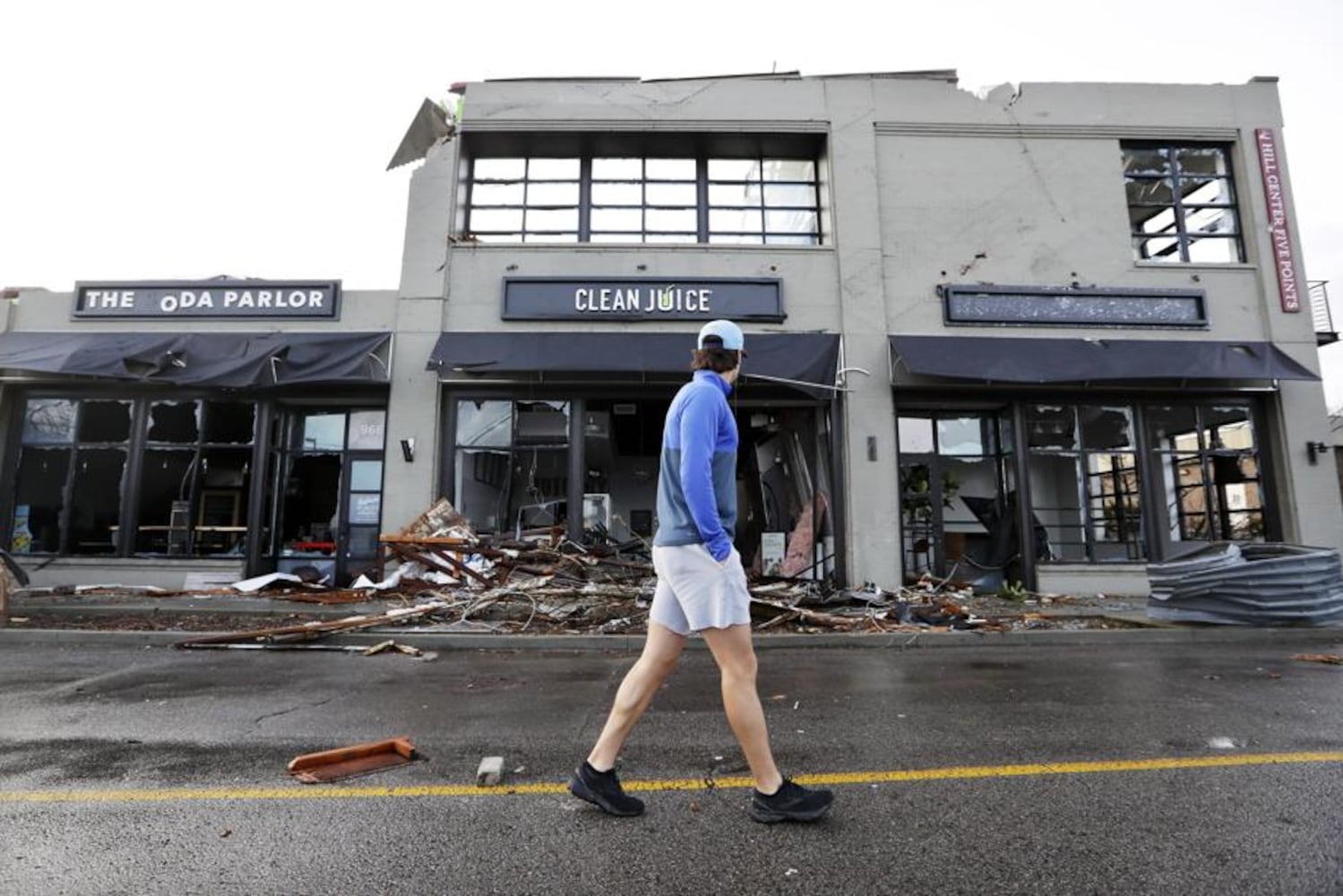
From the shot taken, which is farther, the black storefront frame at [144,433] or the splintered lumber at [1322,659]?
the black storefront frame at [144,433]

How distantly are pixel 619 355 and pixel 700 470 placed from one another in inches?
354

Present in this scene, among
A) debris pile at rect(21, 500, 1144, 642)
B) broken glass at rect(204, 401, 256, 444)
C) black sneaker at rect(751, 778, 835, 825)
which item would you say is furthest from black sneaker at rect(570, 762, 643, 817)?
broken glass at rect(204, 401, 256, 444)

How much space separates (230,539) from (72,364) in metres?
3.66

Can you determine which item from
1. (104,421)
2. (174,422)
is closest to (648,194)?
(174,422)

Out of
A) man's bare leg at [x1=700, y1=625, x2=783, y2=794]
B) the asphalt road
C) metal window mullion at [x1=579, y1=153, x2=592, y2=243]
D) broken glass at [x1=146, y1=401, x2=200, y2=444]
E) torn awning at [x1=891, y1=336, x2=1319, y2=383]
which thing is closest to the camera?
the asphalt road

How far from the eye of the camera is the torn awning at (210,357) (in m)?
11.4

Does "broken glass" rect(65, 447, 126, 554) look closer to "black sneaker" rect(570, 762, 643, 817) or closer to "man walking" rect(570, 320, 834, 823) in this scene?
"black sneaker" rect(570, 762, 643, 817)

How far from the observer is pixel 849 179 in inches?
504

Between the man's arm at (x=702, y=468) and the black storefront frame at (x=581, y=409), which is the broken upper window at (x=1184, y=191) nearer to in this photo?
the black storefront frame at (x=581, y=409)

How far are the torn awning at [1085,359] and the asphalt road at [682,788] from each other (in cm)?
624

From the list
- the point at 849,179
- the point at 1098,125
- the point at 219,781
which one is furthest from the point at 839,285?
the point at 219,781

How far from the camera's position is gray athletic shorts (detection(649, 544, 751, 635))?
2803 mm

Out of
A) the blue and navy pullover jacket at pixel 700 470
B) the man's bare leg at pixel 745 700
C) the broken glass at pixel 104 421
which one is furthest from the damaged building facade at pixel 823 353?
the man's bare leg at pixel 745 700

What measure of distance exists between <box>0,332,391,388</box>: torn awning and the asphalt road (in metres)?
6.41
